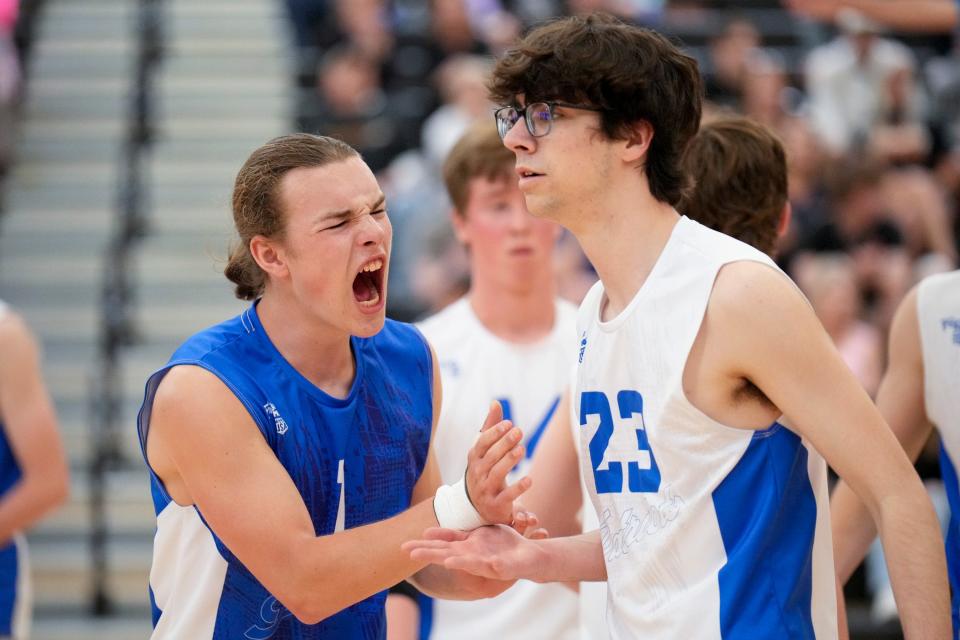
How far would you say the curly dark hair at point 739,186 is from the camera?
3904 millimetres

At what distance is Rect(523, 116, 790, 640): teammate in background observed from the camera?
3.91 m

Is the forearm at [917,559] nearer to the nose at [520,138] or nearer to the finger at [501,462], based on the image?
the finger at [501,462]

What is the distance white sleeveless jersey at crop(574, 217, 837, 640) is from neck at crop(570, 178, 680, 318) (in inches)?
2.6

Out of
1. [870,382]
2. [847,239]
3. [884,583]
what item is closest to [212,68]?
[847,239]

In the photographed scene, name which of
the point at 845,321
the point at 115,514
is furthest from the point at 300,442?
the point at 115,514

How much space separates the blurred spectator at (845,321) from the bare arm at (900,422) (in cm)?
467

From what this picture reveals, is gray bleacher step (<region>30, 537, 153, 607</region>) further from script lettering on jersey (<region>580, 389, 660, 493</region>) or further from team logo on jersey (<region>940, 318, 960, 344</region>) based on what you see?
team logo on jersey (<region>940, 318, 960, 344</region>)

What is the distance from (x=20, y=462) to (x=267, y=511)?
2198 mm

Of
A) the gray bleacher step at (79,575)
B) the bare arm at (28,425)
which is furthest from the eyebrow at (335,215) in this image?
the gray bleacher step at (79,575)

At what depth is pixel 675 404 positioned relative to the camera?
3.07 meters

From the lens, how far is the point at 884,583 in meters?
7.82

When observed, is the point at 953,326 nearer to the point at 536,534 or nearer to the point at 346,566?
the point at 536,534

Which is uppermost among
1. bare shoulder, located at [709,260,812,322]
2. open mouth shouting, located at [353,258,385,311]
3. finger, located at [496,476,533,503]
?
bare shoulder, located at [709,260,812,322]

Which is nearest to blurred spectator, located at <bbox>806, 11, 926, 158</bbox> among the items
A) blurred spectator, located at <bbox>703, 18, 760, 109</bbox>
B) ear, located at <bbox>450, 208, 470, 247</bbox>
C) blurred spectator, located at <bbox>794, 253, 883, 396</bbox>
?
blurred spectator, located at <bbox>703, 18, 760, 109</bbox>
